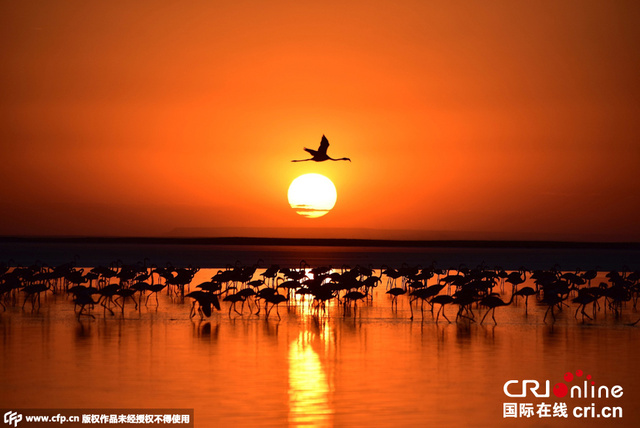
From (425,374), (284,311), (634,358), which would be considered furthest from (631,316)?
(425,374)

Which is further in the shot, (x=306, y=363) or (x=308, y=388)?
(x=306, y=363)

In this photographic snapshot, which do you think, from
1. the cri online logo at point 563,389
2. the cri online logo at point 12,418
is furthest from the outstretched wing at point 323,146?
the cri online logo at point 12,418

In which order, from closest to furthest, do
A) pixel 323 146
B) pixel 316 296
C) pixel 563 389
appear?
pixel 563 389, pixel 316 296, pixel 323 146

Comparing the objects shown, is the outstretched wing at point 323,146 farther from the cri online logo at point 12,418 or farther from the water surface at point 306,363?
the cri online logo at point 12,418

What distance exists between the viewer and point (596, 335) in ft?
58.7

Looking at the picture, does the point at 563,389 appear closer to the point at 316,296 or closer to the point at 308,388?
the point at 308,388

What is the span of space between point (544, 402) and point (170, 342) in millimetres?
8009

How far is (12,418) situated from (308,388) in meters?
4.24

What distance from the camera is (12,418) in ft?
32.7

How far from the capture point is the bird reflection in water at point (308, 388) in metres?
→ 10.0

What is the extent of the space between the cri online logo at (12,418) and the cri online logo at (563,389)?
6893mm

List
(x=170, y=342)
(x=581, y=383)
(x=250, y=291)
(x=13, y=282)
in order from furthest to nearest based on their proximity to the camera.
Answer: (x=13, y=282), (x=250, y=291), (x=170, y=342), (x=581, y=383)

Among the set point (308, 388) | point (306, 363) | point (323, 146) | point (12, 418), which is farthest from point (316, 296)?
point (12, 418)

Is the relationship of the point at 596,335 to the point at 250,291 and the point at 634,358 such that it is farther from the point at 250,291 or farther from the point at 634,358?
the point at 250,291
